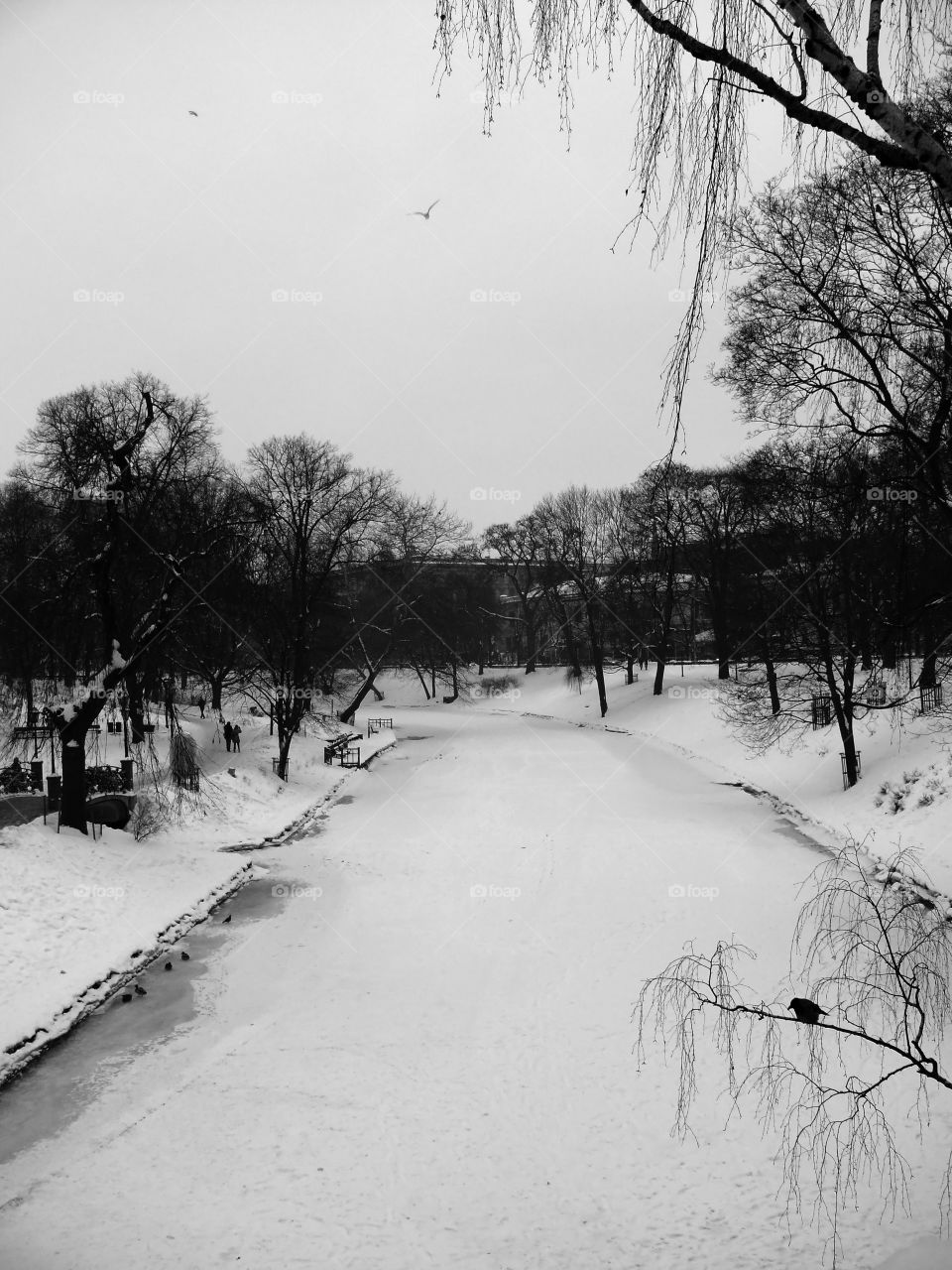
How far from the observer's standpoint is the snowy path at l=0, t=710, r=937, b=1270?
6305 millimetres

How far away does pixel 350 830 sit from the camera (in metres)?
22.0

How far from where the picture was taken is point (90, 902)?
535 inches

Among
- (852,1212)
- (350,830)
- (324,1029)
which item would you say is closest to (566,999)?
(324,1029)

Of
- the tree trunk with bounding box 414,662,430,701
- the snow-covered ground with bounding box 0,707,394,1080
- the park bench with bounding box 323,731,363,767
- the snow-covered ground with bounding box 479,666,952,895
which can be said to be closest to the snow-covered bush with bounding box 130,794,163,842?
the snow-covered ground with bounding box 0,707,394,1080

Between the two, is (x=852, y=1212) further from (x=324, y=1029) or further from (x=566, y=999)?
(x=324, y=1029)

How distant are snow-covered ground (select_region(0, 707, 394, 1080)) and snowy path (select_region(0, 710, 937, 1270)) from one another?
54.6 inches

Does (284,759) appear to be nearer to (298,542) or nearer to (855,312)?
(298,542)

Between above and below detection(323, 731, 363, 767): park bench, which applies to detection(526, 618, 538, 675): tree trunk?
above

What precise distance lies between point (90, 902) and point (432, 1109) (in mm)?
7737

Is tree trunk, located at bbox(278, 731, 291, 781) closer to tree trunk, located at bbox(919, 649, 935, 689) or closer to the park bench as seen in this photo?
the park bench

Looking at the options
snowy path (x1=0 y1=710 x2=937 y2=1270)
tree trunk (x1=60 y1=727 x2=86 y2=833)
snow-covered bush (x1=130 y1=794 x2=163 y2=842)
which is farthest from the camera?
snow-covered bush (x1=130 y1=794 x2=163 y2=842)

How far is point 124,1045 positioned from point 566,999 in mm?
5361

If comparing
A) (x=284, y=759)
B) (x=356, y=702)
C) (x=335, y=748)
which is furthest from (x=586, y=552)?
(x=284, y=759)

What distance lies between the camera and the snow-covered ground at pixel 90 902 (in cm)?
1065
